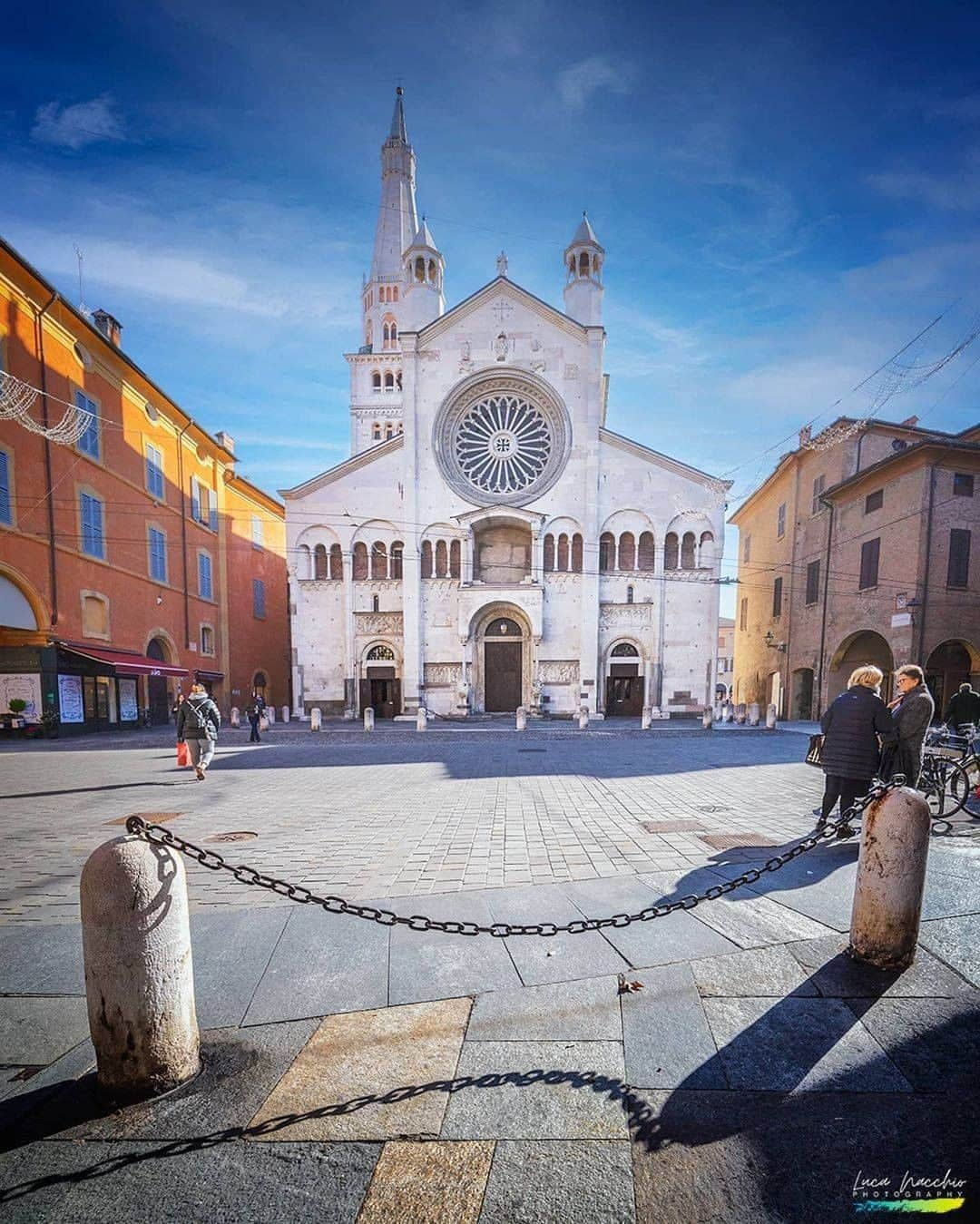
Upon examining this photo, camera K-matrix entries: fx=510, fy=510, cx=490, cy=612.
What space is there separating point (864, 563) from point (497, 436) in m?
17.4

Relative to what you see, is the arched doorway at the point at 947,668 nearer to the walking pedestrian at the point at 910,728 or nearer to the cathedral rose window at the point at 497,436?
the walking pedestrian at the point at 910,728

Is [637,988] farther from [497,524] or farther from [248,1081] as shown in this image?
[497,524]

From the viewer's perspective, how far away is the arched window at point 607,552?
979 inches

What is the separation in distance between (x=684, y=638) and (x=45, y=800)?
23.3 meters

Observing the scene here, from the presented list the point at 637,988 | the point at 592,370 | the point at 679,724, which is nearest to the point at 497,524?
the point at 592,370

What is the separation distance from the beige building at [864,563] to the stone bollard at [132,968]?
23.3 m

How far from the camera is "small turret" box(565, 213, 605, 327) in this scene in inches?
1038

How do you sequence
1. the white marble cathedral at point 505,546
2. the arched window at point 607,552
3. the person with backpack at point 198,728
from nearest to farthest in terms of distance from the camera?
the person with backpack at point 198,728
the white marble cathedral at point 505,546
the arched window at point 607,552

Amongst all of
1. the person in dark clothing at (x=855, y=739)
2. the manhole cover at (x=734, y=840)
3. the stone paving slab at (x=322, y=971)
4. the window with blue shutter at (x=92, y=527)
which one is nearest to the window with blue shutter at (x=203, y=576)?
the window with blue shutter at (x=92, y=527)

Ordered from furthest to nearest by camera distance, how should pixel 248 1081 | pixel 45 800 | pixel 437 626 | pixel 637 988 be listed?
pixel 437 626 < pixel 45 800 < pixel 637 988 < pixel 248 1081

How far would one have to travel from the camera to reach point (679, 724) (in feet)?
71.4

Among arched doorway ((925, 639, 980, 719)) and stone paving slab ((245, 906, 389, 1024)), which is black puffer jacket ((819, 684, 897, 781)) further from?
arched doorway ((925, 639, 980, 719))

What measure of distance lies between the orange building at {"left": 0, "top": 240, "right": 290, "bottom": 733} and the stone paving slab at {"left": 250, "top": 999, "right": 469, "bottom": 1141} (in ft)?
63.7

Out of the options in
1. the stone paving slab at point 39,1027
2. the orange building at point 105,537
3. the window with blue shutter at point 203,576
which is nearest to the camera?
the stone paving slab at point 39,1027
